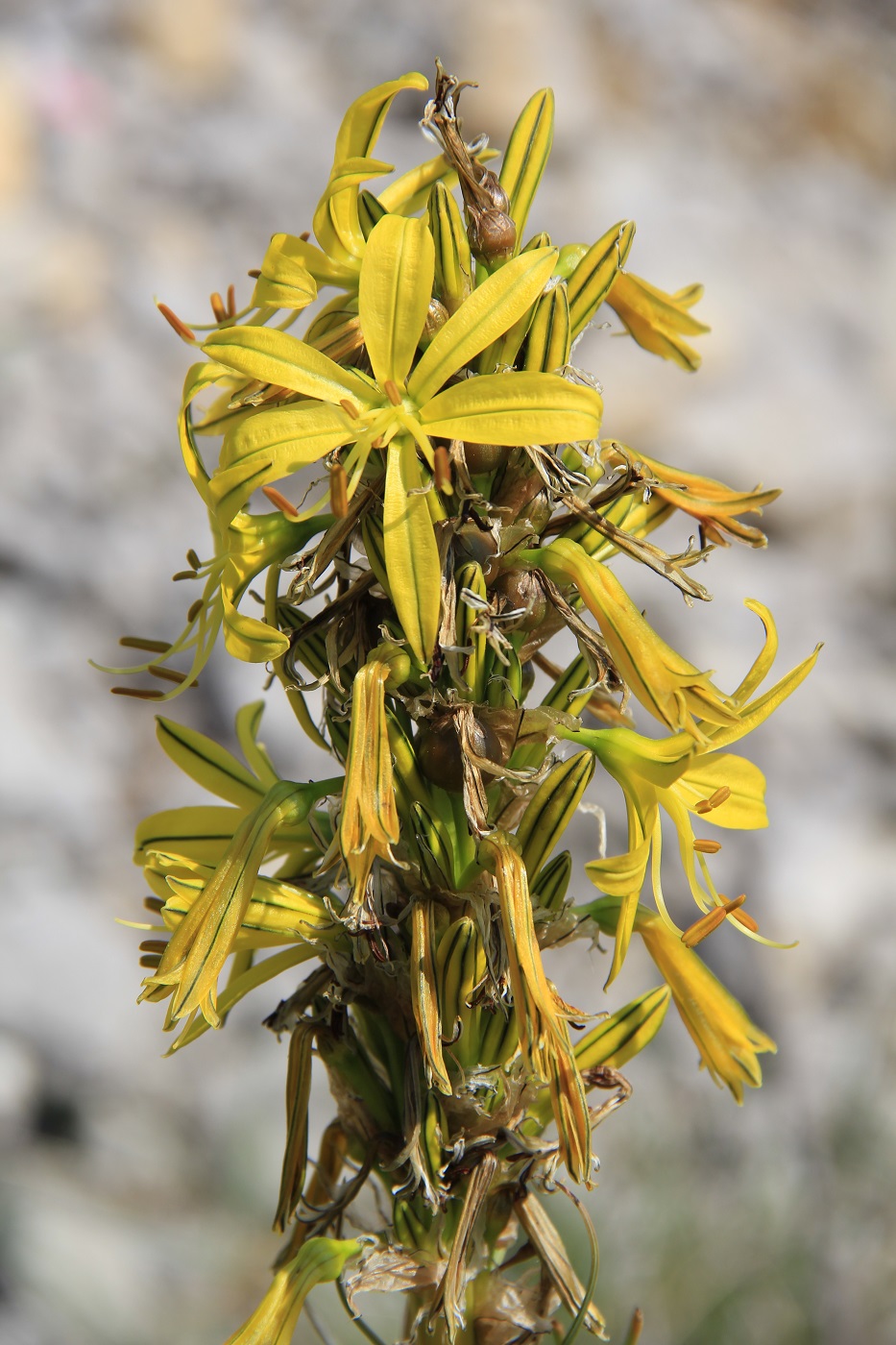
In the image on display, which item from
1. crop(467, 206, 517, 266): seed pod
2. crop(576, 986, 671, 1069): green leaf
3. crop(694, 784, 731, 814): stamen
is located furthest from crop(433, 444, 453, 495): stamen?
crop(576, 986, 671, 1069): green leaf

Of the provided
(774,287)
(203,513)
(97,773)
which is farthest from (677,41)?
(97,773)

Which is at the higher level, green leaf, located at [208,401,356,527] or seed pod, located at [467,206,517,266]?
seed pod, located at [467,206,517,266]

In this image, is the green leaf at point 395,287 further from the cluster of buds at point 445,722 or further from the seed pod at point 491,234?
the seed pod at point 491,234

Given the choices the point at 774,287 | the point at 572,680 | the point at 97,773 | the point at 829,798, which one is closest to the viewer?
the point at 572,680

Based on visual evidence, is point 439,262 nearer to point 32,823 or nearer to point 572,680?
point 572,680

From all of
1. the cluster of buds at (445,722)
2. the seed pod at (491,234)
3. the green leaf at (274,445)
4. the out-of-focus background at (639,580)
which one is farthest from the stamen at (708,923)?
the out-of-focus background at (639,580)

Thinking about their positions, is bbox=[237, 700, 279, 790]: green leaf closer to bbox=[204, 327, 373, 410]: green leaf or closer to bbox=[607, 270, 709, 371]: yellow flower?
bbox=[204, 327, 373, 410]: green leaf
